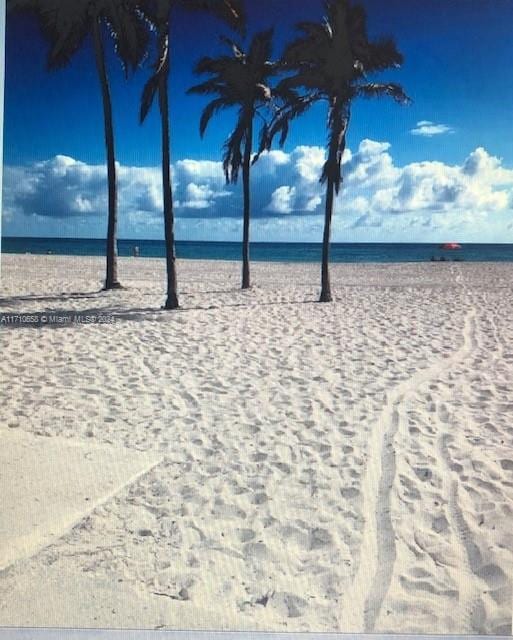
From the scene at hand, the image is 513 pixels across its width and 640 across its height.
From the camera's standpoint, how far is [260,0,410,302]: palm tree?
2.09 m

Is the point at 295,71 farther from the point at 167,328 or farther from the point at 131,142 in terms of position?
the point at 167,328

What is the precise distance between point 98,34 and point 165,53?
0.90 feet

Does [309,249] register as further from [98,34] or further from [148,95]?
[98,34]

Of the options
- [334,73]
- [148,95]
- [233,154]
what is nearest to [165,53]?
[148,95]

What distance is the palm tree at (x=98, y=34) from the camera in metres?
2.11

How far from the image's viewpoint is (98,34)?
2.24m

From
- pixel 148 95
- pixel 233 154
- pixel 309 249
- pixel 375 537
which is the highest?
pixel 148 95

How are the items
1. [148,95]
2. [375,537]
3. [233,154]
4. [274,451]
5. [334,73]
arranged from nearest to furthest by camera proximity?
1. [375,537]
2. [274,451]
3. [148,95]
4. [233,154]
5. [334,73]

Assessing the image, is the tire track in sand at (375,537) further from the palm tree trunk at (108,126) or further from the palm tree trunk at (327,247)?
the palm tree trunk at (108,126)

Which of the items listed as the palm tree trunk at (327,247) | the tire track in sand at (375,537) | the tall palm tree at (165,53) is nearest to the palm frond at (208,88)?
the tall palm tree at (165,53)

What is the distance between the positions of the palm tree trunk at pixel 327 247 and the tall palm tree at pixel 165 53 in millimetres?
641

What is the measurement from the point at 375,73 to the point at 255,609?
1.98 metres

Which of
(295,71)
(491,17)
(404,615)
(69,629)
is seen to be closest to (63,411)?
(69,629)

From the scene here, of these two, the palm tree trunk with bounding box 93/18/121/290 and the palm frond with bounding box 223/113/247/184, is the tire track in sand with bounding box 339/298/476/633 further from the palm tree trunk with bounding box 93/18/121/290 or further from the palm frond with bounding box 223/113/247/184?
the palm tree trunk with bounding box 93/18/121/290
